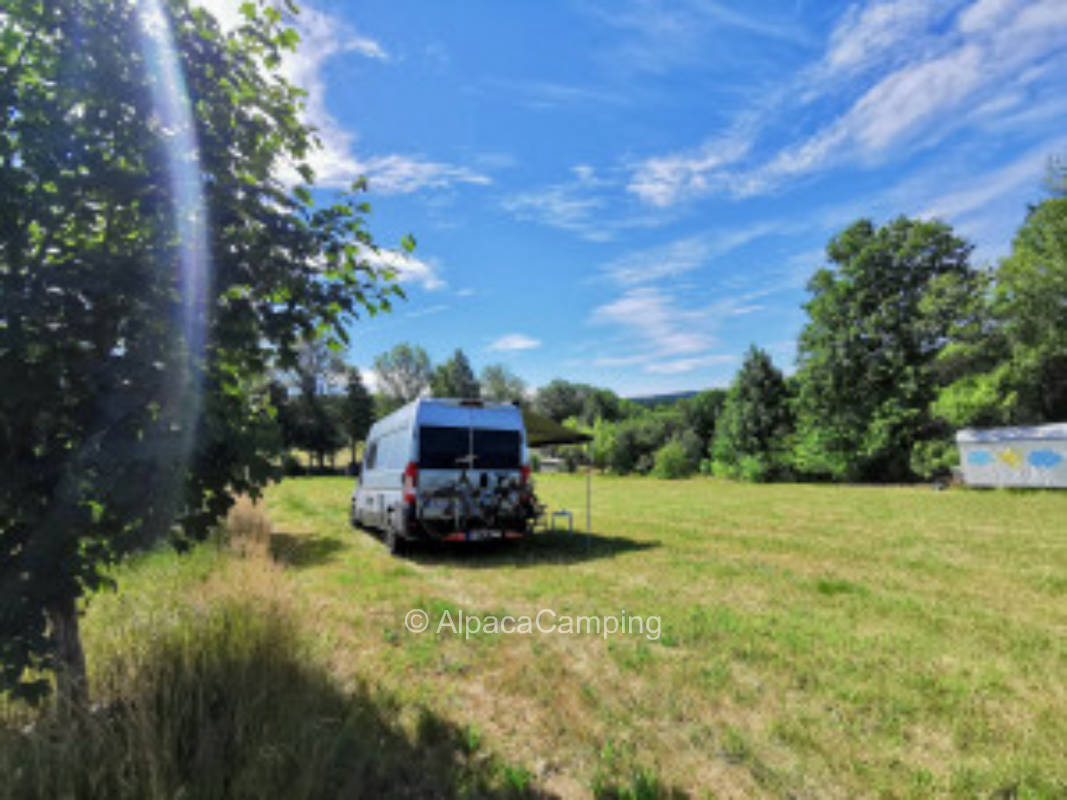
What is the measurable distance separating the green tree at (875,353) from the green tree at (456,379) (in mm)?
46432

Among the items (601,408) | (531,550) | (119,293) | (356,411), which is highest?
(601,408)

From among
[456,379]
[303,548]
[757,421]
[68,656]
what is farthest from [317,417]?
[68,656]

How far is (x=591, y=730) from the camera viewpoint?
3242mm

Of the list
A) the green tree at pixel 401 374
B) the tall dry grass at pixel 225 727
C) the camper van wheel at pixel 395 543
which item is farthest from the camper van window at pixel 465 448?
the green tree at pixel 401 374

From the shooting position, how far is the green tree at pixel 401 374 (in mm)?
79062

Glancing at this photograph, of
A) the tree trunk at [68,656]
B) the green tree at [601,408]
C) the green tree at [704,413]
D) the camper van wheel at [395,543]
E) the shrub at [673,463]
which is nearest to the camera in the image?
the tree trunk at [68,656]

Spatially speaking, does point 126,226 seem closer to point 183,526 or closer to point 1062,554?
point 183,526

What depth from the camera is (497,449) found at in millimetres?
9422

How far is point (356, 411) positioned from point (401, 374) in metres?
A: 21.5

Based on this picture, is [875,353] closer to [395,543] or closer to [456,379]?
[395,543]

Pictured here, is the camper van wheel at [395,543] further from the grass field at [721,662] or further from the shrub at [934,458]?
the shrub at [934,458]

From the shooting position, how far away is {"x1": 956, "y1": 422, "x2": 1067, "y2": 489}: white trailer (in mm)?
17406

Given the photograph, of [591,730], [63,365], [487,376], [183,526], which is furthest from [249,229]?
[487,376]

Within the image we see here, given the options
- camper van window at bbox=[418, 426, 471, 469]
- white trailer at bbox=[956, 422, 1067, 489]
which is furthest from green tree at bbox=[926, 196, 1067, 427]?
camper van window at bbox=[418, 426, 471, 469]
